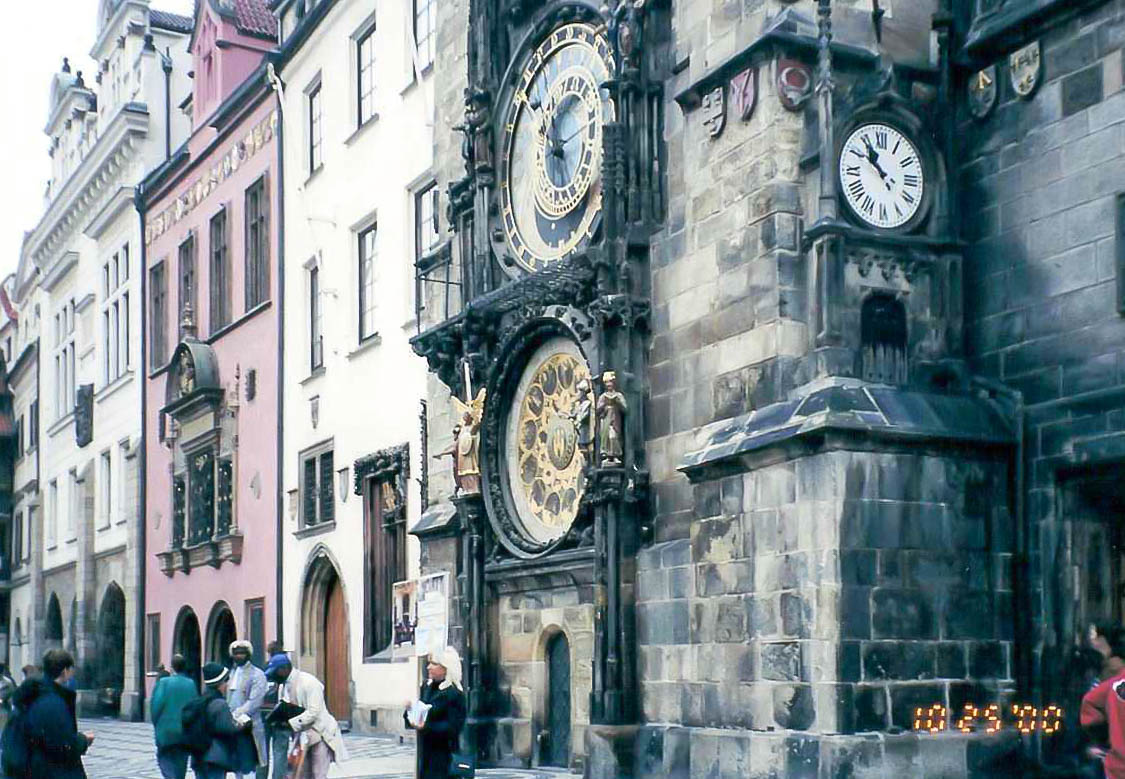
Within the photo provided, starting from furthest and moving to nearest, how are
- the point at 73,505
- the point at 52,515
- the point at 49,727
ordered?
the point at 52,515, the point at 73,505, the point at 49,727

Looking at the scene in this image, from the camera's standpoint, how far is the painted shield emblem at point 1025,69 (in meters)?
14.1

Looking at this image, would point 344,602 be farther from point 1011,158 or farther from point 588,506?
point 1011,158

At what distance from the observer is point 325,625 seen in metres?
28.5

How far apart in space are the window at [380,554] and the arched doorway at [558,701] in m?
7.14

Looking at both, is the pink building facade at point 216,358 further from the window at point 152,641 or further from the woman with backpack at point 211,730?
the woman with backpack at point 211,730

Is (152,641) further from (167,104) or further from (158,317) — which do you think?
(167,104)

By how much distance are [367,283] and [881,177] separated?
13.8 m

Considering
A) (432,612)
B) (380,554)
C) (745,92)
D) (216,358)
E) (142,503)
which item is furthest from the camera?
(142,503)

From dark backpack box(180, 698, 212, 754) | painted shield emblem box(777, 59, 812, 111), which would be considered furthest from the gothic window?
dark backpack box(180, 698, 212, 754)

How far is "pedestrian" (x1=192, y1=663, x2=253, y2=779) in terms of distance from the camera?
15.0 meters

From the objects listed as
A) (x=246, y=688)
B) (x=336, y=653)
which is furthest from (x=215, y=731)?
(x=336, y=653)

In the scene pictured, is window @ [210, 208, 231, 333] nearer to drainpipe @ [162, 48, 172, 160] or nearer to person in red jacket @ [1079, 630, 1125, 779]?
drainpipe @ [162, 48, 172, 160]

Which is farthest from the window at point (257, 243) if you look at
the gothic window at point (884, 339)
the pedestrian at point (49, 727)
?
the pedestrian at point (49, 727)

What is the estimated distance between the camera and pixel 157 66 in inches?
1613
